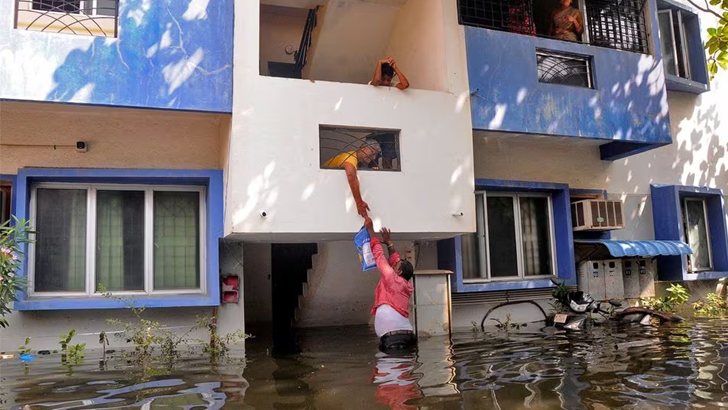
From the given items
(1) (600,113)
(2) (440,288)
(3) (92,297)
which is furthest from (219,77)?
(1) (600,113)

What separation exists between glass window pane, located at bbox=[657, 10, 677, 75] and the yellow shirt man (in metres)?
8.14

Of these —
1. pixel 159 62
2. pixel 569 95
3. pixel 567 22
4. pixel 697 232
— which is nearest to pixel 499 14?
pixel 567 22

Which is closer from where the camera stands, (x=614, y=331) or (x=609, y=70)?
(x=614, y=331)

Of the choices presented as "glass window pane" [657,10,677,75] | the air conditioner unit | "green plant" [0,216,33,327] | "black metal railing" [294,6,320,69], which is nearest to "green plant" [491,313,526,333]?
the air conditioner unit

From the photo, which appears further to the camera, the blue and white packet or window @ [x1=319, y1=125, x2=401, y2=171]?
window @ [x1=319, y1=125, x2=401, y2=171]

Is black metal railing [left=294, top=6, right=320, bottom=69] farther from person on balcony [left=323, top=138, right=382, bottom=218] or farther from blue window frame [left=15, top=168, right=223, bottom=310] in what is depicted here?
blue window frame [left=15, top=168, right=223, bottom=310]

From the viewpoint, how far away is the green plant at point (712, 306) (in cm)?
1097

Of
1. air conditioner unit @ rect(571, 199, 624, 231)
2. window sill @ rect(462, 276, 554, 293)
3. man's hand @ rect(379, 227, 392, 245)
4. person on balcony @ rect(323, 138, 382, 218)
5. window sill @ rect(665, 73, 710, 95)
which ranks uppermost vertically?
window sill @ rect(665, 73, 710, 95)

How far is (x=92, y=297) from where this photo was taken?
7582 millimetres

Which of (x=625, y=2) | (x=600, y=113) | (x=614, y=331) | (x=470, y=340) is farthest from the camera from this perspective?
(x=625, y=2)

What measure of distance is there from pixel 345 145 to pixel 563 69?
171 inches

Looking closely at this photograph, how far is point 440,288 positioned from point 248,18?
15.3 ft

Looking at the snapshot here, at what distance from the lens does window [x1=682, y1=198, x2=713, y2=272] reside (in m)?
12.1

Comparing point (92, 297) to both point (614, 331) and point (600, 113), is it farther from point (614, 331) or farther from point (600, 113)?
point (600, 113)
